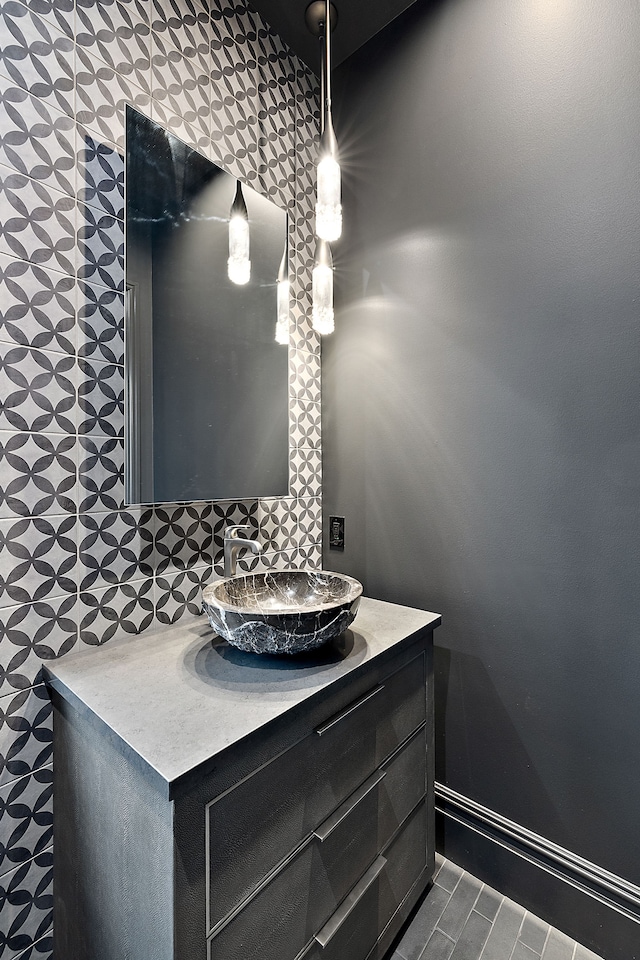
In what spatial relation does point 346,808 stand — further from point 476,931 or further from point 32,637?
point 32,637

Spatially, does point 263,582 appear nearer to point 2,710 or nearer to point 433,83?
point 2,710

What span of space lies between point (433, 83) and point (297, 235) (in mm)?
619

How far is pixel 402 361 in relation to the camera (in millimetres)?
1534

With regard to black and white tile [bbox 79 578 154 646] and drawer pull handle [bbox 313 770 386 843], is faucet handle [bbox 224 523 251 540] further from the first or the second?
drawer pull handle [bbox 313 770 386 843]

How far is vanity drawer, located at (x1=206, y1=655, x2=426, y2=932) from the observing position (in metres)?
0.72

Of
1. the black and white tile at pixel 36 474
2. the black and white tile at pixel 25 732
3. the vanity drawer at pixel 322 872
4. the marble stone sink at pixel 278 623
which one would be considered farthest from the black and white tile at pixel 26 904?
the black and white tile at pixel 36 474

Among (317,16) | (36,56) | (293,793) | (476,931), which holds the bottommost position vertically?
(476,931)

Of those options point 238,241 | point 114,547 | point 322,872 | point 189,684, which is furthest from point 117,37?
point 322,872

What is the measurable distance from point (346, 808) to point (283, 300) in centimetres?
144

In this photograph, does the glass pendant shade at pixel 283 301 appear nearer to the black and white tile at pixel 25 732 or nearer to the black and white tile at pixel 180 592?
the black and white tile at pixel 180 592

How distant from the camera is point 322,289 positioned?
1.34 meters

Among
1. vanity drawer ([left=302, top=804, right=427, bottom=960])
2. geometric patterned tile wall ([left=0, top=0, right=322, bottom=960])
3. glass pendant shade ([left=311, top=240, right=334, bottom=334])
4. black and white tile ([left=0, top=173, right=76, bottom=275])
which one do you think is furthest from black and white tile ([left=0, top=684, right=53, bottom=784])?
glass pendant shade ([left=311, top=240, right=334, bottom=334])

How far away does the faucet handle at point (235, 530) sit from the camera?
1314 mm

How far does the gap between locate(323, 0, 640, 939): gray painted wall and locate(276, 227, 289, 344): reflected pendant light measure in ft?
0.89
